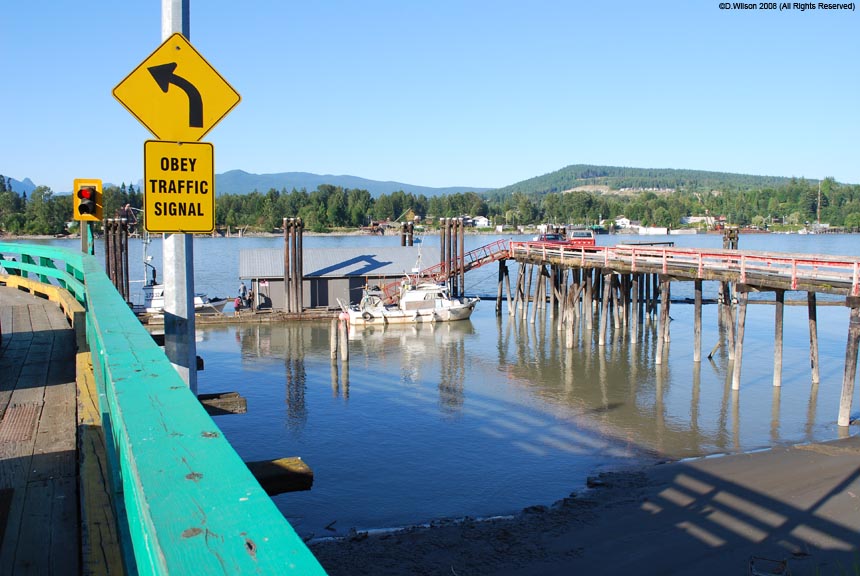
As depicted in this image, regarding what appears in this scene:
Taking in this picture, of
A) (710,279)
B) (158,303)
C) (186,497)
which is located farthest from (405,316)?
(186,497)

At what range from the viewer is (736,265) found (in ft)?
75.7

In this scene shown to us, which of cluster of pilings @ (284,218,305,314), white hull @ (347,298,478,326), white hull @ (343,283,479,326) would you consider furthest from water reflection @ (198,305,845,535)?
cluster of pilings @ (284,218,305,314)

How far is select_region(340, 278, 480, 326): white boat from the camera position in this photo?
3591 centimetres

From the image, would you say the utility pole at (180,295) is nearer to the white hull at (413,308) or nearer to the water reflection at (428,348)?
the water reflection at (428,348)

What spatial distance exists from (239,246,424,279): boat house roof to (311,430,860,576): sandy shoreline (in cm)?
2616

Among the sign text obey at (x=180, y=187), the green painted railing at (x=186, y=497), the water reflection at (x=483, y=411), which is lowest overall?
the water reflection at (x=483, y=411)

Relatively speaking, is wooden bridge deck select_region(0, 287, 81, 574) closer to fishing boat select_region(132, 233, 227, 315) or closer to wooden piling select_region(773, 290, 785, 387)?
wooden piling select_region(773, 290, 785, 387)

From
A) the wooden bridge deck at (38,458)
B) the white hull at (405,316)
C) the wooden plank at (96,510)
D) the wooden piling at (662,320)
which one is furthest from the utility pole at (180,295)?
the white hull at (405,316)

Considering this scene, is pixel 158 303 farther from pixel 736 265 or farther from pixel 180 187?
pixel 180 187

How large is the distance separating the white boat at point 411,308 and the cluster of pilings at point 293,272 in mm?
2388

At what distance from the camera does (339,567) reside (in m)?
10.9

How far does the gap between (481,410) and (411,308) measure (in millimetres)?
16454

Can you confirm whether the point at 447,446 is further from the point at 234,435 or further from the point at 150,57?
the point at 150,57

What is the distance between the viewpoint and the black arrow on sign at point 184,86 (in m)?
4.58
